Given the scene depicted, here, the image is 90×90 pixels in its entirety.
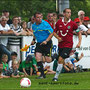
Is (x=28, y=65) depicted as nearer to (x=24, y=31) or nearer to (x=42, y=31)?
(x=24, y=31)

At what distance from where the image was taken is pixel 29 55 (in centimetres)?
2034

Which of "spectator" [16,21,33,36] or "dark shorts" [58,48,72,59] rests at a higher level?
"spectator" [16,21,33,36]

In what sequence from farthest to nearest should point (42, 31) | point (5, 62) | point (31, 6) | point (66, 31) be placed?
point (31, 6), point (5, 62), point (42, 31), point (66, 31)

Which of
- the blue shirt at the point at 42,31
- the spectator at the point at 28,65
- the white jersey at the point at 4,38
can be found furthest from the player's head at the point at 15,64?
the blue shirt at the point at 42,31

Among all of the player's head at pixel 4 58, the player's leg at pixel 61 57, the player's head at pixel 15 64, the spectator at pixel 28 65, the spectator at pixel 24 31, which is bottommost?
the spectator at pixel 28 65

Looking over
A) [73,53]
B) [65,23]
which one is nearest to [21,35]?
[73,53]

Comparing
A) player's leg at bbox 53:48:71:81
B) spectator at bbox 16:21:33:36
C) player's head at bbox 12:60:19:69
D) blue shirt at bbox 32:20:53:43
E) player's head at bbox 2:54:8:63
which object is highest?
blue shirt at bbox 32:20:53:43

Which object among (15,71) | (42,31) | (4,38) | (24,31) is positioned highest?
(42,31)

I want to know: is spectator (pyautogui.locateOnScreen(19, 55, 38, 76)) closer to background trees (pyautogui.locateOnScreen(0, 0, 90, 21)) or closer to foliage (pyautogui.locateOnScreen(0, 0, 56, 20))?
background trees (pyautogui.locateOnScreen(0, 0, 90, 21))

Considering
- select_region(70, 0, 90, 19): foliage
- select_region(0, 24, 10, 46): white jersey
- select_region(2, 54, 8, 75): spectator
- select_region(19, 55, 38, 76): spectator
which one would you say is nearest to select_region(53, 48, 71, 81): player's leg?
select_region(2, 54, 8, 75): spectator

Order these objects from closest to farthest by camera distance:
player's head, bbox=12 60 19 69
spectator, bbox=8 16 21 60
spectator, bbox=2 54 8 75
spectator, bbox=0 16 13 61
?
spectator, bbox=2 54 8 75
player's head, bbox=12 60 19 69
spectator, bbox=0 16 13 61
spectator, bbox=8 16 21 60

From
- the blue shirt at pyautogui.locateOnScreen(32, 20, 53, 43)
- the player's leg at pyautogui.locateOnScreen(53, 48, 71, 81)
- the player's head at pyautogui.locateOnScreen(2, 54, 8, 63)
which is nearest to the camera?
the player's leg at pyautogui.locateOnScreen(53, 48, 71, 81)

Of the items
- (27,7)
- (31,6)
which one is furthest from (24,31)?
(27,7)

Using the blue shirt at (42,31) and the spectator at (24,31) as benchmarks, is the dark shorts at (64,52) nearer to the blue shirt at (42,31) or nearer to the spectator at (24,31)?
the blue shirt at (42,31)
